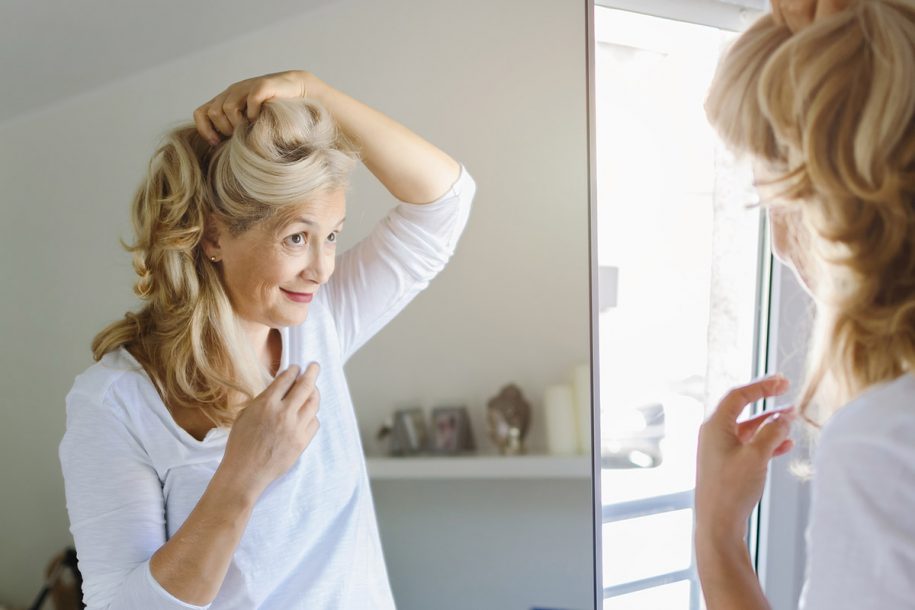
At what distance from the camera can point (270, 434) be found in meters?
0.61

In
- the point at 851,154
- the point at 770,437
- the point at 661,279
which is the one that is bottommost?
the point at 770,437

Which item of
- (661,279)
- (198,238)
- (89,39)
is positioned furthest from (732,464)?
(89,39)

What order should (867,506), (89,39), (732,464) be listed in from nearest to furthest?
(867,506) → (89,39) → (732,464)

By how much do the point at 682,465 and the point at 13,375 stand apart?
74 cm

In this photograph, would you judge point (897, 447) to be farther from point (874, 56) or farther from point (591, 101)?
point (591, 101)

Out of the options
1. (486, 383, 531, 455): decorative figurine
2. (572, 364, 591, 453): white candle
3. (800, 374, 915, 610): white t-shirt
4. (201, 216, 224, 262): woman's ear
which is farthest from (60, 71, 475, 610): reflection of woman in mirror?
(800, 374, 915, 610): white t-shirt

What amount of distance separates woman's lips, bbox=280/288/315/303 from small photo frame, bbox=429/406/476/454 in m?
0.17

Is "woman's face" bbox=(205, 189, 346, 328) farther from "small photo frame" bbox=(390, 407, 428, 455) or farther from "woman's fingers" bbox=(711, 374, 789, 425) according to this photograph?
"woman's fingers" bbox=(711, 374, 789, 425)

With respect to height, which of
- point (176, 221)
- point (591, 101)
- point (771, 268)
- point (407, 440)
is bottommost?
point (407, 440)

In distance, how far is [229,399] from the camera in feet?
2.07

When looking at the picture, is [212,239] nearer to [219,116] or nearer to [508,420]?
[219,116]

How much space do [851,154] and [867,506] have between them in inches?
9.4

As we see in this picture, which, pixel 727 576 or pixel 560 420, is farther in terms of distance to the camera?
pixel 560 420

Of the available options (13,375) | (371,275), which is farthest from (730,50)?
(13,375)
